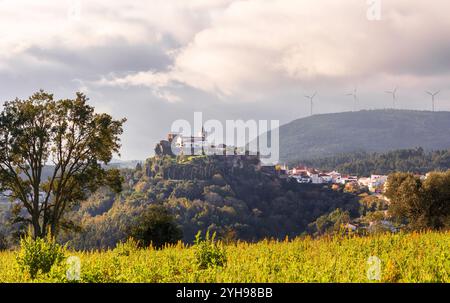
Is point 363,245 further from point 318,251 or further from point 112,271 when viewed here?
point 112,271

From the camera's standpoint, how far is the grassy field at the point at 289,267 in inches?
475

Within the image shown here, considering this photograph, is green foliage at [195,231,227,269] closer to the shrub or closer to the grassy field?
the grassy field

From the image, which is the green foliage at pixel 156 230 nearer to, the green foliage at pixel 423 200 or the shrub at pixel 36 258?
the shrub at pixel 36 258

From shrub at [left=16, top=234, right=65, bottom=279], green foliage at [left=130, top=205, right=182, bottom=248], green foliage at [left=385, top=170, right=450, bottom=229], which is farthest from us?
green foliage at [left=385, top=170, right=450, bottom=229]

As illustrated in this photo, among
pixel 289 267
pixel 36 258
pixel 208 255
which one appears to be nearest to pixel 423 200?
pixel 208 255

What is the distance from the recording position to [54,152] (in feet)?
146

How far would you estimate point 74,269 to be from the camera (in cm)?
1275

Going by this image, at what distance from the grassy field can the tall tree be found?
27698mm

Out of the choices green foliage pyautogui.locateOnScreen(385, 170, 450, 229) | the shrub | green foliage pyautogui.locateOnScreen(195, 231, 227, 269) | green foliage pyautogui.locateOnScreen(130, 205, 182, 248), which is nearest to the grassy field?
green foliage pyautogui.locateOnScreen(195, 231, 227, 269)

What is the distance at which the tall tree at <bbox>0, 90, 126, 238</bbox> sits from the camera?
4369cm

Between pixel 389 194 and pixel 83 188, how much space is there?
130 feet

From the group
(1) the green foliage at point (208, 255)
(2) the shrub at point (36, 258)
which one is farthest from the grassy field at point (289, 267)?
(2) the shrub at point (36, 258)
